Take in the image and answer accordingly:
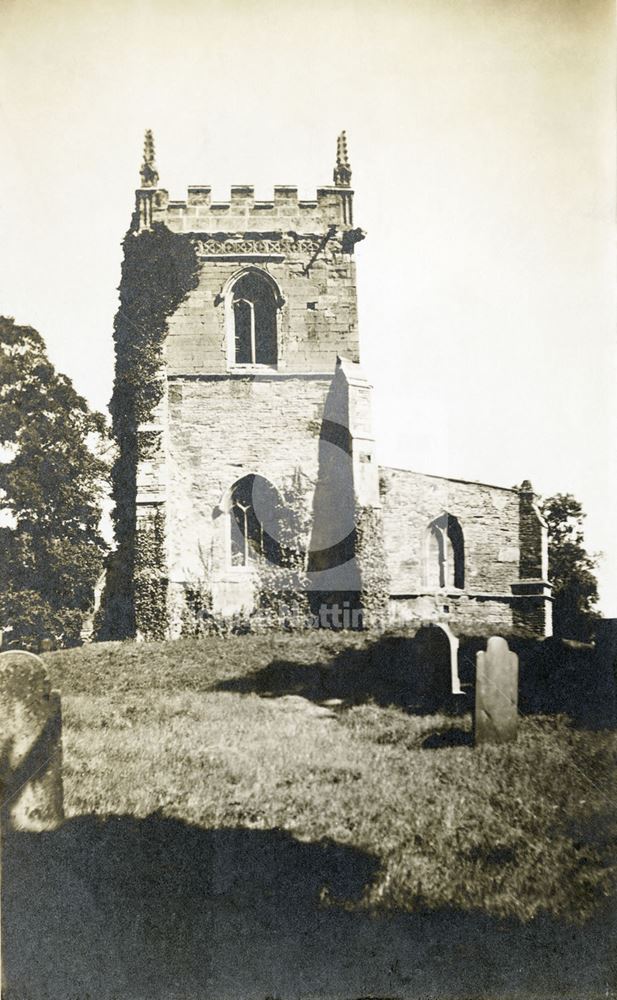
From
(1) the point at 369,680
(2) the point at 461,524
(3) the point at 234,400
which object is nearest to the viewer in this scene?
(1) the point at 369,680

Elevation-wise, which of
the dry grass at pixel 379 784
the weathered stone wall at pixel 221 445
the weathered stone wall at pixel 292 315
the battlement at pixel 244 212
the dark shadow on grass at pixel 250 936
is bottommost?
the dark shadow on grass at pixel 250 936

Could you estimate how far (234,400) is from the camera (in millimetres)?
10836

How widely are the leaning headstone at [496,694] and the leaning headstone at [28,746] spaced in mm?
3583

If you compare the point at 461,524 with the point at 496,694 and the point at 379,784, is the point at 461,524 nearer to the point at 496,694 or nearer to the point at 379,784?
the point at 496,694

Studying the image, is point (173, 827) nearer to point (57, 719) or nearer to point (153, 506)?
point (57, 719)

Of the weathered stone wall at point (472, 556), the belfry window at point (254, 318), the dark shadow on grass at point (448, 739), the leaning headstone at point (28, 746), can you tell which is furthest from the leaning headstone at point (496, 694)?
the belfry window at point (254, 318)

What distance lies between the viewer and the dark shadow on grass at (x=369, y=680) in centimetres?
660

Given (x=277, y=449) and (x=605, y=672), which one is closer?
(x=605, y=672)

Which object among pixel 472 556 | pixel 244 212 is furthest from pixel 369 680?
pixel 244 212

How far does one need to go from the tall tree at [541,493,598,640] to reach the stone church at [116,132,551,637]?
656mm

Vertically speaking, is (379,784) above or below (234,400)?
below

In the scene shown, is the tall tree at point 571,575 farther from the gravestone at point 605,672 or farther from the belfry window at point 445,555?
the belfry window at point 445,555

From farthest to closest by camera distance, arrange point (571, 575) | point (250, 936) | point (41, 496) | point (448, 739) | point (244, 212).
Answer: point (244, 212)
point (41, 496)
point (571, 575)
point (448, 739)
point (250, 936)

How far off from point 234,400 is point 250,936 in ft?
24.6
